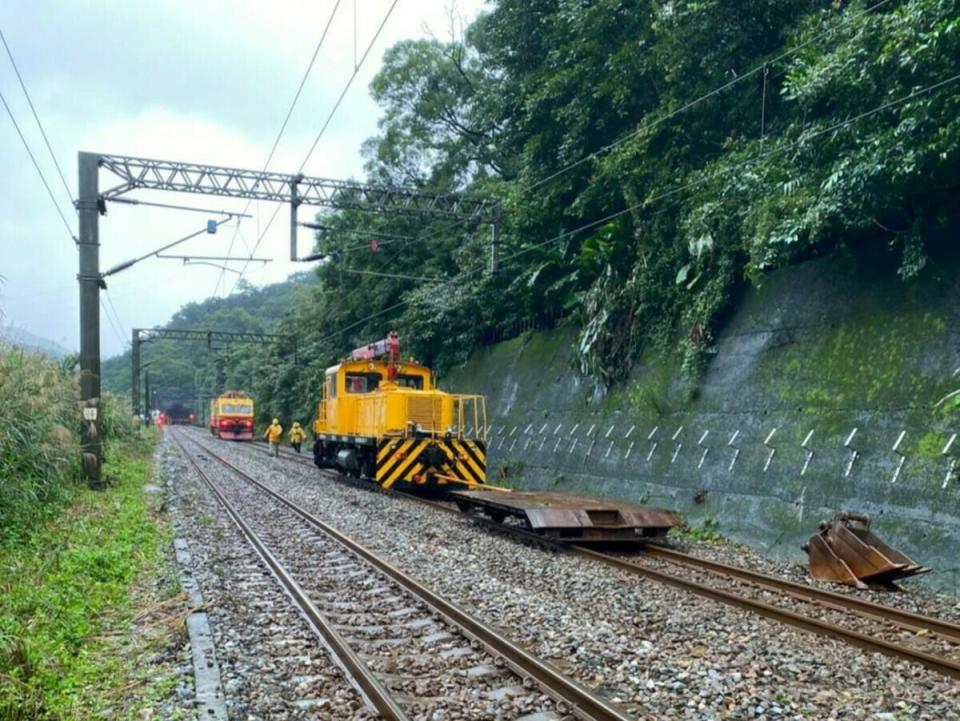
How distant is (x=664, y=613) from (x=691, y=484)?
630 centimetres

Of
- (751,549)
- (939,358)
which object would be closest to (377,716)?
(751,549)

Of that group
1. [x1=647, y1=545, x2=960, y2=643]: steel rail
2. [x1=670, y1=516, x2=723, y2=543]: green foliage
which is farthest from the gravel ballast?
[x1=670, y1=516, x2=723, y2=543]: green foliage

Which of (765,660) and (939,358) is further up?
(939,358)

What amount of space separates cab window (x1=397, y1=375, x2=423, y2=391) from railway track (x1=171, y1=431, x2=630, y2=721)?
8.58 metres

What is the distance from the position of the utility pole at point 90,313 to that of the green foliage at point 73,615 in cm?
418

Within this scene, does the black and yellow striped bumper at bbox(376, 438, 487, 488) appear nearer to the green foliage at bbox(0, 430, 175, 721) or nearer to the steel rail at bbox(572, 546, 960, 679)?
the green foliage at bbox(0, 430, 175, 721)

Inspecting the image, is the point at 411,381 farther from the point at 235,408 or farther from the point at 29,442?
the point at 235,408

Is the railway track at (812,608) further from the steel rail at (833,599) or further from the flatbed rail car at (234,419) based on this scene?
the flatbed rail car at (234,419)

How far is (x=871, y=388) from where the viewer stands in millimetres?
10523

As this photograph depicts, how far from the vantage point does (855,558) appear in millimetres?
8328

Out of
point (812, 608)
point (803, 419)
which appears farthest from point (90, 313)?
point (812, 608)

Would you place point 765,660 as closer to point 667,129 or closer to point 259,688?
point 259,688

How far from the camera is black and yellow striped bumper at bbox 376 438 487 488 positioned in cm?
1620

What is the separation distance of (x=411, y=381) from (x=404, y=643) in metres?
13.0
